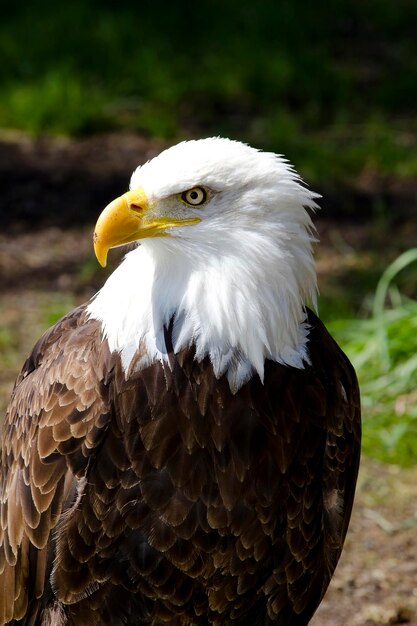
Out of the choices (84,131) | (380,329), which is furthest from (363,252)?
(84,131)

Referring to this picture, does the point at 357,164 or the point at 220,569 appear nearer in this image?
the point at 220,569

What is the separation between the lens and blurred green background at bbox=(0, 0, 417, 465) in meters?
6.86

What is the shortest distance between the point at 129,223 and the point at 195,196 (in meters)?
0.20

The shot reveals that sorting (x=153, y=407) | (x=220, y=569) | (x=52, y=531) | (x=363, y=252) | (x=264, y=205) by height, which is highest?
(x=264, y=205)

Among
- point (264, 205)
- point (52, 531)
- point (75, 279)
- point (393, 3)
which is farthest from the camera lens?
point (393, 3)

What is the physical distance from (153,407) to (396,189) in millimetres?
4636

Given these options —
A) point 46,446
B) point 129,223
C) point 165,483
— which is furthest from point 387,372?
point 129,223

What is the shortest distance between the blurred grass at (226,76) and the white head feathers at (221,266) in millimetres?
4470

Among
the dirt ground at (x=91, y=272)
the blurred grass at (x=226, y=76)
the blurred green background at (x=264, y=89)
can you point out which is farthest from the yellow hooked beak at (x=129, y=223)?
the blurred grass at (x=226, y=76)

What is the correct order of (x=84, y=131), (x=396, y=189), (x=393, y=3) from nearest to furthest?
(x=396, y=189), (x=84, y=131), (x=393, y=3)

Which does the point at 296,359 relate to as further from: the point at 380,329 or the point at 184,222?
the point at 380,329

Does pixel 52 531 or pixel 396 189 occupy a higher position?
pixel 52 531

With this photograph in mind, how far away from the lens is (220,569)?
3.36m

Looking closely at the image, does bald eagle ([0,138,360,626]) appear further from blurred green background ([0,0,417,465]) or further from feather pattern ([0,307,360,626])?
blurred green background ([0,0,417,465])
